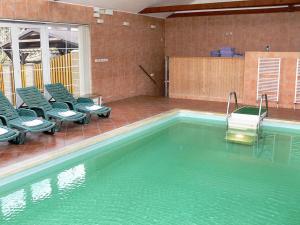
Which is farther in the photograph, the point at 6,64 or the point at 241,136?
the point at 6,64

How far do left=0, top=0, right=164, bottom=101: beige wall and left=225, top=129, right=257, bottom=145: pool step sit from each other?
473cm

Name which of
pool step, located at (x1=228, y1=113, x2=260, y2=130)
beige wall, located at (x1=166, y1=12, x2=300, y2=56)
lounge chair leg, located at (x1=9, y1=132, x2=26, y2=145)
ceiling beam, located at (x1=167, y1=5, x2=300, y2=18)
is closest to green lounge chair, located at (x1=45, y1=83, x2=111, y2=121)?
lounge chair leg, located at (x1=9, y1=132, x2=26, y2=145)

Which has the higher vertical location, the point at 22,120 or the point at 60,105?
the point at 60,105

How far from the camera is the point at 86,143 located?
6344mm

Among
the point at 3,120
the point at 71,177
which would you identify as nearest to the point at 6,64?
the point at 3,120

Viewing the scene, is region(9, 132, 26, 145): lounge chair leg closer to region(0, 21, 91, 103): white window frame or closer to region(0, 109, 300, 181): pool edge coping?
region(0, 109, 300, 181): pool edge coping

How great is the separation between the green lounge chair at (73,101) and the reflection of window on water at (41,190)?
3003mm

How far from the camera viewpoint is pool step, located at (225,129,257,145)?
725 centimetres

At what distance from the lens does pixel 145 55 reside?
41.8 ft

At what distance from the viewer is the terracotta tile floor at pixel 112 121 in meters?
5.84

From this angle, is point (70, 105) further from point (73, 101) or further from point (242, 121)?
point (242, 121)

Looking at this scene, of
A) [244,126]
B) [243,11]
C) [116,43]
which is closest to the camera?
[244,126]

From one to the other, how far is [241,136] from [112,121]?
10.3 feet

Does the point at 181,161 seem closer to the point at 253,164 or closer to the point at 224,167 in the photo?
the point at 224,167
